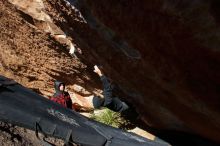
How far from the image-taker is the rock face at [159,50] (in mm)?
2273

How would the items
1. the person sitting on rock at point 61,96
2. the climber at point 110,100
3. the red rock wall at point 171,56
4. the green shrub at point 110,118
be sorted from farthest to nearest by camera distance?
the green shrub at point 110,118, the person sitting on rock at point 61,96, the climber at point 110,100, the red rock wall at point 171,56

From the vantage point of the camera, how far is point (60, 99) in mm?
4562

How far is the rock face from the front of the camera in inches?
89.5

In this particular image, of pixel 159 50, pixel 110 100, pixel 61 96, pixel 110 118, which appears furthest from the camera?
pixel 110 118

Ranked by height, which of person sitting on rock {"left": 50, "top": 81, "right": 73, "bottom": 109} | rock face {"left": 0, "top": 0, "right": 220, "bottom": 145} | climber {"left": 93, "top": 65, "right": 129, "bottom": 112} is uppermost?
rock face {"left": 0, "top": 0, "right": 220, "bottom": 145}

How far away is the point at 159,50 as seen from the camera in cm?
259

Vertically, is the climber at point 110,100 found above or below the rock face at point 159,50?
below

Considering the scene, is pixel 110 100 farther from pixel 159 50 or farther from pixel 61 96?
pixel 159 50

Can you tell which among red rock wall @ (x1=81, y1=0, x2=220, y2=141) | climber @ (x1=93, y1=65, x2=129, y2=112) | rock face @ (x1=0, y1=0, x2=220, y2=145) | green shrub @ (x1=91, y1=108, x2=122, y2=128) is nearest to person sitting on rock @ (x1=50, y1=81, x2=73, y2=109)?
green shrub @ (x1=91, y1=108, x2=122, y2=128)

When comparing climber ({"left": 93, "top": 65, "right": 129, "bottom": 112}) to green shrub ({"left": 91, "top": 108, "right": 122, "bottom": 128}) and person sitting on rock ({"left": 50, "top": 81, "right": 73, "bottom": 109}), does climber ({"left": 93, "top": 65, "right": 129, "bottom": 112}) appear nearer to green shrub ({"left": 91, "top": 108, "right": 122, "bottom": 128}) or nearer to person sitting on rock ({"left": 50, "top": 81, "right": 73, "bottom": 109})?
person sitting on rock ({"left": 50, "top": 81, "right": 73, "bottom": 109})

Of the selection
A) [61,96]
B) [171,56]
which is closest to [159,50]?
[171,56]

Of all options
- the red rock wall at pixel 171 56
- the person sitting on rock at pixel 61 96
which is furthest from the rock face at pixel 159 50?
the person sitting on rock at pixel 61 96

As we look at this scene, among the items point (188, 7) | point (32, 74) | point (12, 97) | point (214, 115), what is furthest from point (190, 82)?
point (32, 74)

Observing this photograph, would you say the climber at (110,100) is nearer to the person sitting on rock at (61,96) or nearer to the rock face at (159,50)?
the rock face at (159,50)
